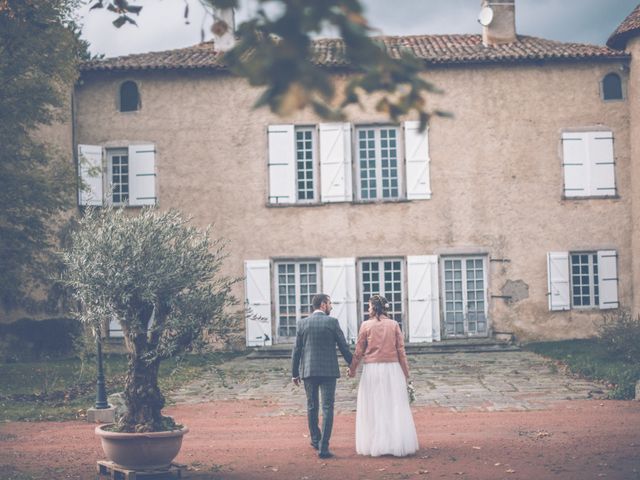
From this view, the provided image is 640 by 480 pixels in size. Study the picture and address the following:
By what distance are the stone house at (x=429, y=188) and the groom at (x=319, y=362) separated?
10.7m

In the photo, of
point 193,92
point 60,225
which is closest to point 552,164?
point 193,92

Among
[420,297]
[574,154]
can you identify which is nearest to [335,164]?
[420,297]

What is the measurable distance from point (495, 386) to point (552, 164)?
24.7 feet

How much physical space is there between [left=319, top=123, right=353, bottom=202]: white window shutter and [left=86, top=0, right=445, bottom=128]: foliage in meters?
16.2

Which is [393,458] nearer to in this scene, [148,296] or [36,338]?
[148,296]

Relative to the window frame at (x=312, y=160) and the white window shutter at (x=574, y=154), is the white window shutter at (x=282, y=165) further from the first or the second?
the white window shutter at (x=574, y=154)

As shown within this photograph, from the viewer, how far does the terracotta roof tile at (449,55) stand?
20656 millimetres

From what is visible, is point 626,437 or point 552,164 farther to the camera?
point 552,164

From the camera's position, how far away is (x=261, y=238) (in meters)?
20.8

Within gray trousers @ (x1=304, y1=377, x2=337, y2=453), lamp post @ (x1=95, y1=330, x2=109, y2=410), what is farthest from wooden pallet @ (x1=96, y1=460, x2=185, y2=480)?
lamp post @ (x1=95, y1=330, x2=109, y2=410)

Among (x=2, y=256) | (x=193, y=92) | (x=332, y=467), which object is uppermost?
(x=193, y=92)

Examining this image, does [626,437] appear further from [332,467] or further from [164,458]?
[164,458]

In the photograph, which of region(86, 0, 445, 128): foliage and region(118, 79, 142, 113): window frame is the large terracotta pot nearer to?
region(86, 0, 445, 128): foliage

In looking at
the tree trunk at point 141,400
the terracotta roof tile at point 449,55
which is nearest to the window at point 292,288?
the terracotta roof tile at point 449,55
